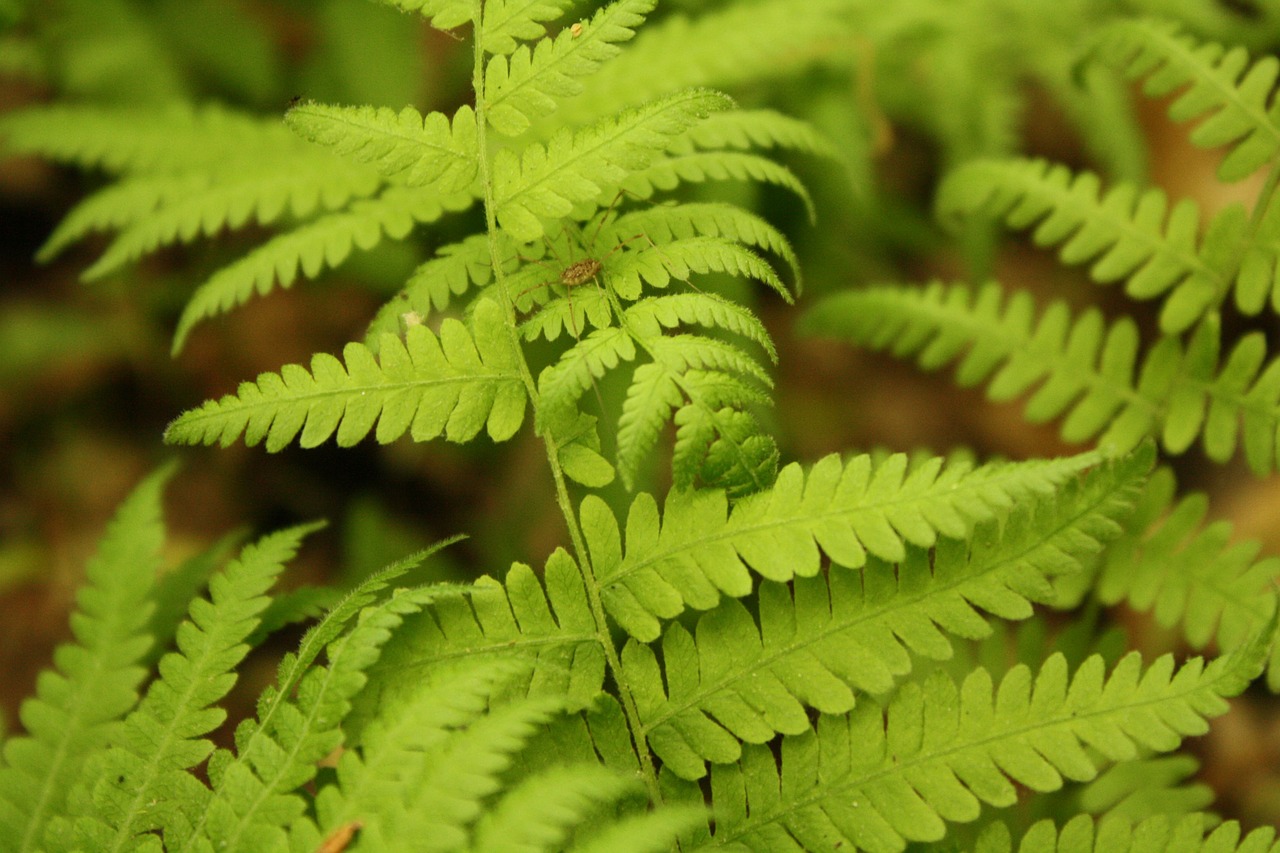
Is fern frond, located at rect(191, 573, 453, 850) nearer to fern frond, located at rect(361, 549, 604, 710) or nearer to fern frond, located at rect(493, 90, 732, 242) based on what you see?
fern frond, located at rect(361, 549, 604, 710)

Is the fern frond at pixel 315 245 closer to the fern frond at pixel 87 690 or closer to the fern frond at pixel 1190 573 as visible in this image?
the fern frond at pixel 87 690

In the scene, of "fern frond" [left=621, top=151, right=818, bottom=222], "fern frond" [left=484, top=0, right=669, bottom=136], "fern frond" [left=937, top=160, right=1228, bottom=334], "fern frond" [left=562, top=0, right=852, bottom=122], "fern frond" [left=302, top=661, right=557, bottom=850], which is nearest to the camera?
"fern frond" [left=302, top=661, right=557, bottom=850]

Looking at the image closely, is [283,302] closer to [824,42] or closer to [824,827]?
[824,42]

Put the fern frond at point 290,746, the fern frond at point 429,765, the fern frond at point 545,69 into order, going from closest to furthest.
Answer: the fern frond at point 429,765
the fern frond at point 290,746
the fern frond at point 545,69

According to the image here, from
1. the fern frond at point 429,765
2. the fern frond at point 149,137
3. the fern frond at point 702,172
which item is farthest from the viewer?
the fern frond at point 149,137

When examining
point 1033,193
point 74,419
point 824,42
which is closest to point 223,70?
point 74,419

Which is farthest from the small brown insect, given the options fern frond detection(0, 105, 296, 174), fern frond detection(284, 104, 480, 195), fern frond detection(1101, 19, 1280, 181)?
fern frond detection(1101, 19, 1280, 181)

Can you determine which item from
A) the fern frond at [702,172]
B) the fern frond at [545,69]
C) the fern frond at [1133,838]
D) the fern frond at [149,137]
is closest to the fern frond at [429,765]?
the fern frond at [1133,838]
